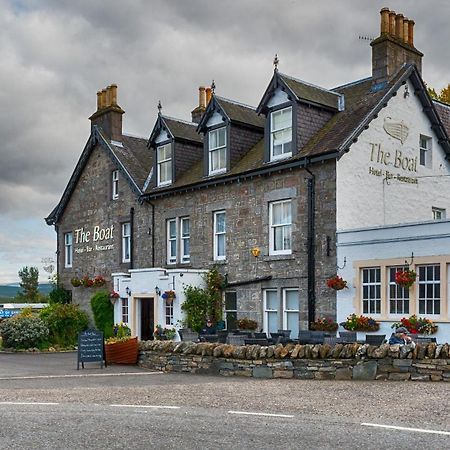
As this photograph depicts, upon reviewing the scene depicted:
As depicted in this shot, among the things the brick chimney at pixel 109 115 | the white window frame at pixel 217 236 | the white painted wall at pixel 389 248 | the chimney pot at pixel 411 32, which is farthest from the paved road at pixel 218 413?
the brick chimney at pixel 109 115

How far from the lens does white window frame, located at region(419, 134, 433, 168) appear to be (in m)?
25.8

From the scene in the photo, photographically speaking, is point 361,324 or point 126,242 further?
point 126,242

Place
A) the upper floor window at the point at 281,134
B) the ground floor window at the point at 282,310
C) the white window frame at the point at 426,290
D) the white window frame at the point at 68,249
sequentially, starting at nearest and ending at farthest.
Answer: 1. the white window frame at the point at 426,290
2. the ground floor window at the point at 282,310
3. the upper floor window at the point at 281,134
4. the white window frame at the point at 68,249

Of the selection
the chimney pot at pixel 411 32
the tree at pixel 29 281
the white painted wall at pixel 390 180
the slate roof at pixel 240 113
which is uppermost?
the chimney pot at pixel 411 32

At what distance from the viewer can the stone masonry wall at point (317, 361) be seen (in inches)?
601

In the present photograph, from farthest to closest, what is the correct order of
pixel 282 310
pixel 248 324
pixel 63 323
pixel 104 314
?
pixel 104 314 < pixel 63 323 < pixel 248 324 < pixel 282 310

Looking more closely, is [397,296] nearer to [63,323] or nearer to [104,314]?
[63,323]

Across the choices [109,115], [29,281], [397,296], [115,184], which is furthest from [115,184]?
[29,281]

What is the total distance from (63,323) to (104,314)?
7.94 feet

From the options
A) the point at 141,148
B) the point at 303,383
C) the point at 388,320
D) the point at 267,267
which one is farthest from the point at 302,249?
the point at 141,148

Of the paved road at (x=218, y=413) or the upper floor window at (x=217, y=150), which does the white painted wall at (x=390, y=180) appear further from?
the paved road at (x=218, y=413)

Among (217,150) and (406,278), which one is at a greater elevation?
(217,150)

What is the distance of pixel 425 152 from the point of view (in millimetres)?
26094

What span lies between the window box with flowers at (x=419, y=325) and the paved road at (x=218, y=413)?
5.44m
